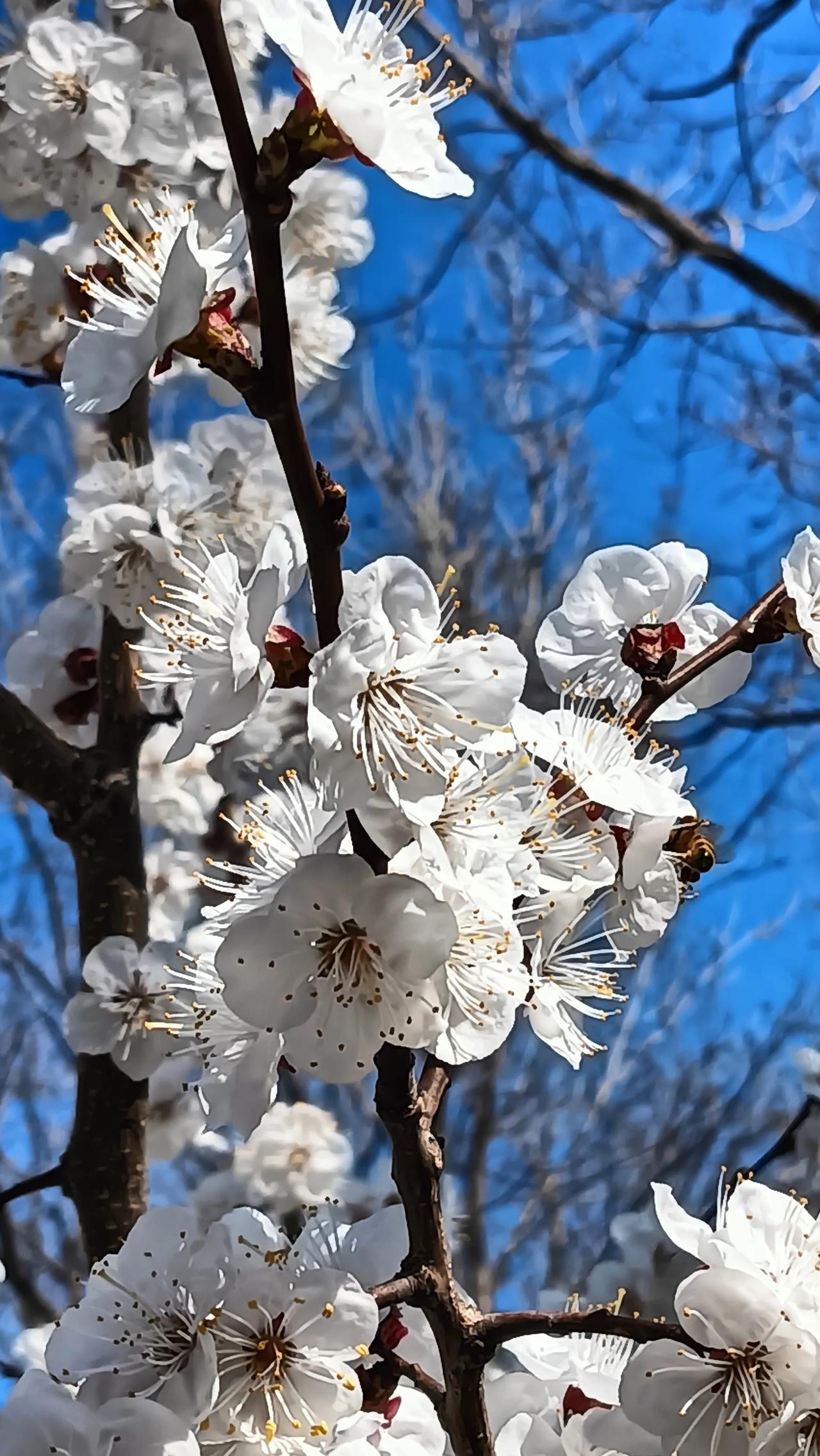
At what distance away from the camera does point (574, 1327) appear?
1.75 feet

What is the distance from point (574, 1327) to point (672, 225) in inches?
70.5

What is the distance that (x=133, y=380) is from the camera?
0.48 meters

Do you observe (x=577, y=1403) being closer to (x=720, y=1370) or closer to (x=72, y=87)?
(x=720, y=1370)

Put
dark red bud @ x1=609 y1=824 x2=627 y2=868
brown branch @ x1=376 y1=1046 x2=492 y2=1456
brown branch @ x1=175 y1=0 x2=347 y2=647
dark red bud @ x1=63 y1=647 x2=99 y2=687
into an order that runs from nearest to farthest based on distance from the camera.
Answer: brown branch @ x1=175 y1=0 x2=347 y2=647
brown branch @ x1=376 y1=1046 x2=492 y2=1456
dark red bud @ x1=609 y1=824 x2=627 y2=868
dark red bud @ x1=63 y1=647 x2=99 y2=687

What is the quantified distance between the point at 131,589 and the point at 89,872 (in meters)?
0.28

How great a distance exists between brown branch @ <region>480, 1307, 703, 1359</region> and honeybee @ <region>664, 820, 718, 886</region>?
0.79 ft

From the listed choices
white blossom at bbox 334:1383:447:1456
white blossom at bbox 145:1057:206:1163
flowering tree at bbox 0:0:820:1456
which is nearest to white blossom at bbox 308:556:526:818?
flowering tree at bbox 0:0:820:1456

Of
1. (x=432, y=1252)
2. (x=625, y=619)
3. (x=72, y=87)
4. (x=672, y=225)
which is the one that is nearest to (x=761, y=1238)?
(x=432, y=1252)

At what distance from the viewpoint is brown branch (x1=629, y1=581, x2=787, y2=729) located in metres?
0.69

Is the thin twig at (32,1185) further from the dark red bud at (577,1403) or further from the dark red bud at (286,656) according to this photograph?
the dark red bud at (286,656)

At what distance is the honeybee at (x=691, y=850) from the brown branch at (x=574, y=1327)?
240mm

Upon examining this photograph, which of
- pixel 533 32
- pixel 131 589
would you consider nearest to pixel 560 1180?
pixel 131 589

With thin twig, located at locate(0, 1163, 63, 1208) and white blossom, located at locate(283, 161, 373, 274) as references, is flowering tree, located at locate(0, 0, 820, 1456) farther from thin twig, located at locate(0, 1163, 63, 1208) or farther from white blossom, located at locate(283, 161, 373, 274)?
white blossom, located at locate(283, 161, 373, 274)

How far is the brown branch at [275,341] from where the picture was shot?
410 millimetres
